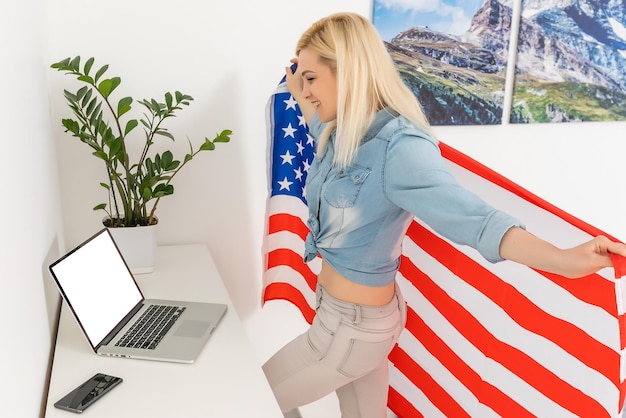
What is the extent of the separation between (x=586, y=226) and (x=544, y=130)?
1.37m

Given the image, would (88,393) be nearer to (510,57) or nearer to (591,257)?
(591,257)

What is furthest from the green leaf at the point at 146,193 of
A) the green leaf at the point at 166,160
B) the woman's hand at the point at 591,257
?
the woman's hand at the point at 591,257

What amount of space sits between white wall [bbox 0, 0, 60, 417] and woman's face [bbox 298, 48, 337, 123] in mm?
607

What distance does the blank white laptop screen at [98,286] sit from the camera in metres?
1.31

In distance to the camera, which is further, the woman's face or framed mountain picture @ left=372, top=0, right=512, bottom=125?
framed mountain picture @ left=372, top=0, right=512, bottom=125

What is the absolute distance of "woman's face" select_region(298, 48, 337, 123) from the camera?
1.40 m

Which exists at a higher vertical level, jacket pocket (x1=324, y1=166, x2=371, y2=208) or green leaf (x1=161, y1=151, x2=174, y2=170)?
jacket pocket (x1=324, y1=166, x2=371, y2=208)

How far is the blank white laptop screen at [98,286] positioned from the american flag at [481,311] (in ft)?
1.91

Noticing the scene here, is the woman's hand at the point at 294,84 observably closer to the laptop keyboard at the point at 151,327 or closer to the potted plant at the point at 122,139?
the potted plant at the point at 122,139

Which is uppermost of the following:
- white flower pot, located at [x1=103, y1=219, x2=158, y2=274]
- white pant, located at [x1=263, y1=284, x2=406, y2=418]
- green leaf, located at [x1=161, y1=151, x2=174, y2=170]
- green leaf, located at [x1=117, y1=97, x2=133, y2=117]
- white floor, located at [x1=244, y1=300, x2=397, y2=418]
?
green leaf, located at [x1=117, y1=97, x2=133, y2=117]

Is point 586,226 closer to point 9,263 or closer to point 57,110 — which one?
point 9,263

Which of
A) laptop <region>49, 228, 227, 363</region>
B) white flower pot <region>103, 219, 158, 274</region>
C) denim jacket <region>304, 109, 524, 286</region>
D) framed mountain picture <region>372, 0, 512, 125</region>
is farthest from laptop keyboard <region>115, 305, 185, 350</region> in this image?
framed mountain picture <region>372, 0, 512, 125</region>

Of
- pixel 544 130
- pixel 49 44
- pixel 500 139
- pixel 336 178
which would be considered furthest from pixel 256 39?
pixel 544 130

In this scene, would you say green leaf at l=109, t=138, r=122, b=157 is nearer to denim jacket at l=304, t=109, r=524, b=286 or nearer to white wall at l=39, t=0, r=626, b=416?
white wall at l=39, t=0, r=626, b=416
